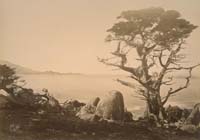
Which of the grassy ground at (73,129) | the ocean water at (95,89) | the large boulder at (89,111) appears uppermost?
the ocean water at (95,89)

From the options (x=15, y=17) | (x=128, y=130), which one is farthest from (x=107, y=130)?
(x=15, y=17)

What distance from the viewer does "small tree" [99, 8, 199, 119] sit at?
2.12m

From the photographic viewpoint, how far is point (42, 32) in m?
2.19

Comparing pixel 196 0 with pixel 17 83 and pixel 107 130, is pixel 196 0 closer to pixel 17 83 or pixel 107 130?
pixel 107 130

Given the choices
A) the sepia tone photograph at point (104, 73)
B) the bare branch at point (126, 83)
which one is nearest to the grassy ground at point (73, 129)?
the sepia tone photograph at point (104, 73)

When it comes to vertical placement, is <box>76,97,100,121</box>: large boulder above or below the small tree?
below

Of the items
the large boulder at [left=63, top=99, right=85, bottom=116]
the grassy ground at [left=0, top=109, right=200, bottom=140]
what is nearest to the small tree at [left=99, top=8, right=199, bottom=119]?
the grassy ground at [left=0, top=109, right=200, bottom=140]

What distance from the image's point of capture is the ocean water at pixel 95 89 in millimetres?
2113

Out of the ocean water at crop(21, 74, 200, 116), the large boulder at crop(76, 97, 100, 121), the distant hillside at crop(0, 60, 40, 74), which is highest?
the distant hillside at crop(0, 60, 40, 74)

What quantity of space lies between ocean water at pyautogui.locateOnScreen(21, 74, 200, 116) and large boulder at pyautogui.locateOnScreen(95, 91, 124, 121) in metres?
0.03

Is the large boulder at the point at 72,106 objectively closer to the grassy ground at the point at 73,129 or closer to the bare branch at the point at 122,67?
Result: the grassy ground at the point at 73,129

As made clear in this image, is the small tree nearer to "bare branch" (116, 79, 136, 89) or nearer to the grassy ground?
"bare branch" (116, 79, 136, 89)

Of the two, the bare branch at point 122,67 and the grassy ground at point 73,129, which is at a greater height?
the bare branch at point 122,67

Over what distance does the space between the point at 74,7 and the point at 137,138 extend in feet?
2.42
